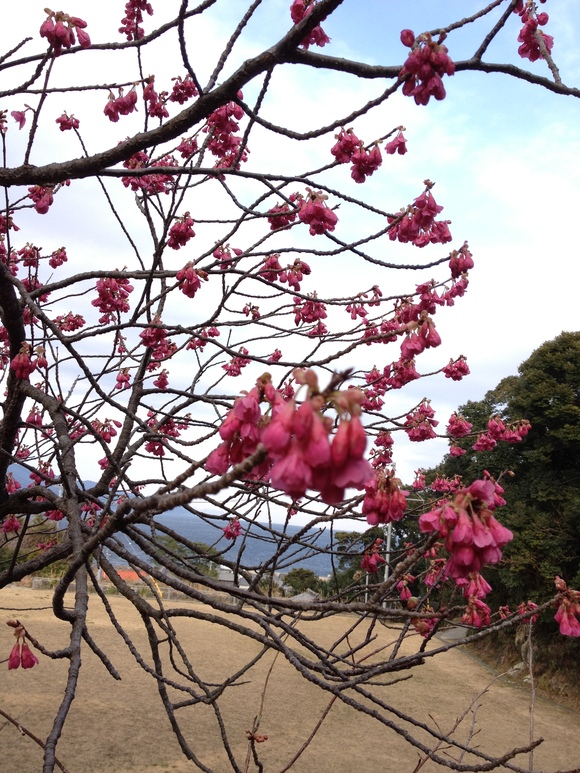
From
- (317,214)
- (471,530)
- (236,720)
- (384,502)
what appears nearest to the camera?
(471,530)

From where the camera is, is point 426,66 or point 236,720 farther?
→ point 236,720

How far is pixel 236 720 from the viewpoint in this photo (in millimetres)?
8250

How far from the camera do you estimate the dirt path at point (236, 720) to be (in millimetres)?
6512

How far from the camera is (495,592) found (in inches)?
598

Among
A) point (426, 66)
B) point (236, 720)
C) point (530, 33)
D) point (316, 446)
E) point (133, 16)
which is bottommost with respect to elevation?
point (236, 720)

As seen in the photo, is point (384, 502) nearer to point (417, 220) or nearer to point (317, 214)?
point (317, 214)

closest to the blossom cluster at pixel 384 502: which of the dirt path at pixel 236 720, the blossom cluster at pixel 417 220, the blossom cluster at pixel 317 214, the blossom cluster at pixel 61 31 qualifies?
the blossom cluster at pixel 317 214

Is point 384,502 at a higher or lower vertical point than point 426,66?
lower

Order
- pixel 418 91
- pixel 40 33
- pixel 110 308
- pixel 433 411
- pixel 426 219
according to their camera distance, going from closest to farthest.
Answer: pixel 418 91 → pixel 40 33 → pixel 426 219 → pixel 110 308 → pixel 433 411

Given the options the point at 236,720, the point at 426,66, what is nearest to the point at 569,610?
the point at 426,66

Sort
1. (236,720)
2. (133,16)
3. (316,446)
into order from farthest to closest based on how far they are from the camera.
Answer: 1. (236,720)
2. (133,16)
3. (316,446)

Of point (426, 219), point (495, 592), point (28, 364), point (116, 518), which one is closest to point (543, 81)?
point (426, 219)

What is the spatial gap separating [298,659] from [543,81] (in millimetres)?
2006

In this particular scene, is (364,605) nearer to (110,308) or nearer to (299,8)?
(299,8)
